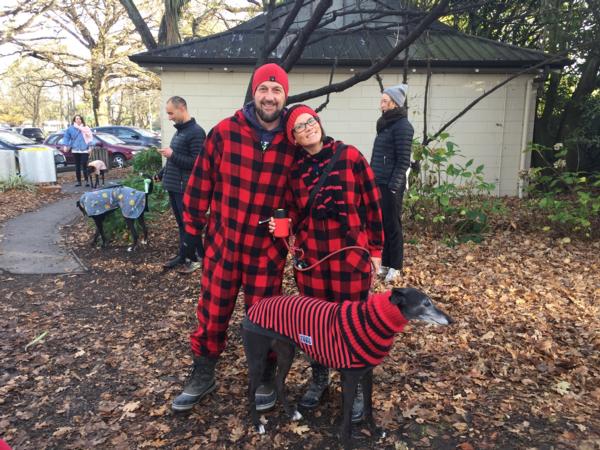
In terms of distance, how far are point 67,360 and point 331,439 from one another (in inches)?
89.3

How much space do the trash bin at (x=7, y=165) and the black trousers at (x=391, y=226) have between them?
1090 cm

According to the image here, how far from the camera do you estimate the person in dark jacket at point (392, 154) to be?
14.6 ft

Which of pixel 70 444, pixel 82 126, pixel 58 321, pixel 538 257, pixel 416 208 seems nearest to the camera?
pixel 70 444

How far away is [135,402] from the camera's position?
3.19 m

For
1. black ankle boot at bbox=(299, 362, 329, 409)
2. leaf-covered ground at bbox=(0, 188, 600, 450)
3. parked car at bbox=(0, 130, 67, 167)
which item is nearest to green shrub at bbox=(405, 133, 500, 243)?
leaf-covered ground at bbox=(0, 188, 600, 450)

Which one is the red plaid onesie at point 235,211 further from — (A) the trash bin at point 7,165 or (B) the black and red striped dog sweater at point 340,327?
(A) the trash bin at point 7,165

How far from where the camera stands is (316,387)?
120 inches

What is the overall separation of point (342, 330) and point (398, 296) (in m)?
0.32

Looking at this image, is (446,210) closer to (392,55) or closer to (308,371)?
(392,55)

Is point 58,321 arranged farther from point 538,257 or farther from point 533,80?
point 533,80

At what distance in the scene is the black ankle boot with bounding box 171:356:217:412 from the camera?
303cm

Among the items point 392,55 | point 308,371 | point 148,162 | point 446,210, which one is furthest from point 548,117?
point 148,162

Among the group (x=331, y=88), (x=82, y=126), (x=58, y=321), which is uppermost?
(x=331, y=88)

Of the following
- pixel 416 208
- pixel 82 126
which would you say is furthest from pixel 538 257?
pixel 82 126
